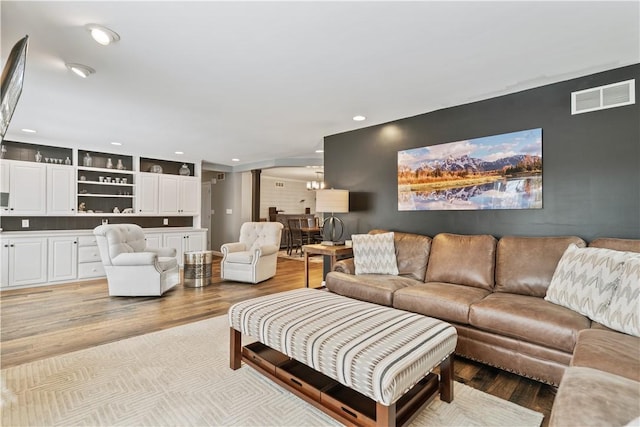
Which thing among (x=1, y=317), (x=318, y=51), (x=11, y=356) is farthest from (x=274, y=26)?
(x=1, y=317)

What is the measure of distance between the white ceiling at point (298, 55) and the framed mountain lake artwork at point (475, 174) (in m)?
0.51

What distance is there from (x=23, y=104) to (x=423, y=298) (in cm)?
461

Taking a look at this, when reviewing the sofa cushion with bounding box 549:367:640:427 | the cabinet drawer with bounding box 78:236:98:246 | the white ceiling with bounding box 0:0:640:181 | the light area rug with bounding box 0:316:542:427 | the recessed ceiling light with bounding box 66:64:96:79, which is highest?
the white ceiling with bounding box 0:0:640:181

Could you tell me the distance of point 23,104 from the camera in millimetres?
3348

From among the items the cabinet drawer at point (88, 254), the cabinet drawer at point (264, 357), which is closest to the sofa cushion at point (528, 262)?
the cabinet drawer at point (264, 357)

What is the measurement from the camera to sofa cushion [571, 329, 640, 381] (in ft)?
4.50

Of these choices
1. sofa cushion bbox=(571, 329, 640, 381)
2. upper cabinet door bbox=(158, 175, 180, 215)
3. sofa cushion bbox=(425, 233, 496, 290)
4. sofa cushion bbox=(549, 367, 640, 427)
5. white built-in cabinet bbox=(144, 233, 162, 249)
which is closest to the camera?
sofa cushion bbox=(549, 367, 640, 427)

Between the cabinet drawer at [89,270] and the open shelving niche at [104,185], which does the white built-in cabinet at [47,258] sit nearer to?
the cabinet drawer at [89,270]

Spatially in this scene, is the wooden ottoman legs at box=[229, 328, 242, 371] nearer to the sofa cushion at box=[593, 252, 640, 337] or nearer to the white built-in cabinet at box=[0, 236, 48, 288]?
the sofa cushion at box=[593, 252, 640, 337]

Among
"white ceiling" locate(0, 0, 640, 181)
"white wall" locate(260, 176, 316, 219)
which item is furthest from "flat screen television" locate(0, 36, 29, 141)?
"white wall" locate(260, 176, 316, 219)

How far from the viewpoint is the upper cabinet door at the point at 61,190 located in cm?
502

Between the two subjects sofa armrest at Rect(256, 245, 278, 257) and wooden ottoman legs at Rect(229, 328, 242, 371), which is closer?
wooden ottoman legs at Rect(229, 328, 242, 371)

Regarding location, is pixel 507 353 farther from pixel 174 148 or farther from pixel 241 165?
pixel 241 165

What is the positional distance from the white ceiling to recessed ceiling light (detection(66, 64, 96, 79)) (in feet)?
0.21
